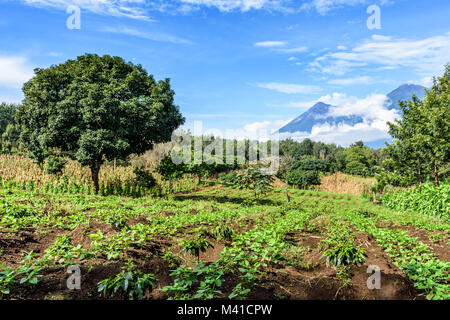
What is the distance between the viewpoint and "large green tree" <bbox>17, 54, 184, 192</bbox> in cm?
1487

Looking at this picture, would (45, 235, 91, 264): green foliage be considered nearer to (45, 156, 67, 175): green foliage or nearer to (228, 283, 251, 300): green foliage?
(228, 283, 251, 300): green foliage

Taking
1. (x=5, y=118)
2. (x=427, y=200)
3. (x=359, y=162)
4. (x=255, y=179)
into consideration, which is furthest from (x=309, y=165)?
(x=5, y=118)

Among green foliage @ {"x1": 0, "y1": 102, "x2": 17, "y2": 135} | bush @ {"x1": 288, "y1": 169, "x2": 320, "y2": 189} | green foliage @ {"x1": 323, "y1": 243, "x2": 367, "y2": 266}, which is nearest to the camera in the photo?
green foliage @ {"x1": 323, "y1": 243, "x2": 367, "y2": 266}

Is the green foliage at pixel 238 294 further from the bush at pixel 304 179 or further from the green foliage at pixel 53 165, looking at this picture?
the bush at pixel 304 179

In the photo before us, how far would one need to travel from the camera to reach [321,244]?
5.82m

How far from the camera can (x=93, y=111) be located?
14883mm

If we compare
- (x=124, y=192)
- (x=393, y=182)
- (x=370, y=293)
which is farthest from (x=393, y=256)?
(x=393, y=182)

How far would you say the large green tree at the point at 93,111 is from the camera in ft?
48.8

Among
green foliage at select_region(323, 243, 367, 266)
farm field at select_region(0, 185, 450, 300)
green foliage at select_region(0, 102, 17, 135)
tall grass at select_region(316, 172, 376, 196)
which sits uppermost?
green foliage at select_region(0, 102, 17, 135)

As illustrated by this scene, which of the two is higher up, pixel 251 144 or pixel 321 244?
pixel 251 144

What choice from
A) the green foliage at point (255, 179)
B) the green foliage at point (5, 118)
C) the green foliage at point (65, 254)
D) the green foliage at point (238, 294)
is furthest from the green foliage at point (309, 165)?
the green foliage at point (5, 118)

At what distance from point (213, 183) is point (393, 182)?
55.4ft

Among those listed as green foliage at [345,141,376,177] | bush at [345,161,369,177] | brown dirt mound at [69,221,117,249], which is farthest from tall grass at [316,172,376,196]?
brown dirt mound at [69,221,117,249]

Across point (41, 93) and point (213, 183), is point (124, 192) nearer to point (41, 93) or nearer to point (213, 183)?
point (41, 93)
